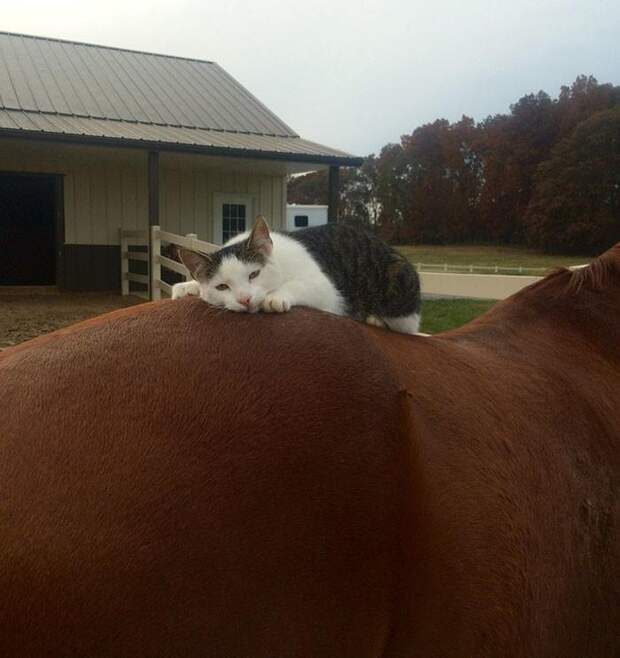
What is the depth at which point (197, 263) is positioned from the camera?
7.30 feet

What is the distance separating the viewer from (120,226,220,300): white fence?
33.0ft

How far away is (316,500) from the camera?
1.25 m

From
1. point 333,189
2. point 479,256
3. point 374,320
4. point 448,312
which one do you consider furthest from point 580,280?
point 479,256

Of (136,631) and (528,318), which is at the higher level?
(528,318)

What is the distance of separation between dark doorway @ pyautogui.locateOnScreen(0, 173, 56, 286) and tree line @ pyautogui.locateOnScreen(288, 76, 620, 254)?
24.7 ft

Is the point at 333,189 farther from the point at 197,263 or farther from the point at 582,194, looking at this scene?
the point at 197,263

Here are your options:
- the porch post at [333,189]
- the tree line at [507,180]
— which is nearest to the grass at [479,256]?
the tree line at [507,180]

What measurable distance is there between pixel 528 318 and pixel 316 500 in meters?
1.14

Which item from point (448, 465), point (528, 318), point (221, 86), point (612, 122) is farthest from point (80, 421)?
point (221, 86)

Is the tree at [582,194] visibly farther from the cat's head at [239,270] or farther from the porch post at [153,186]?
the cat's head at [239,270]

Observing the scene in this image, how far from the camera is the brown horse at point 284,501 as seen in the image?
3.62ft

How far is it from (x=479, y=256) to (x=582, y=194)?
5.46 metres

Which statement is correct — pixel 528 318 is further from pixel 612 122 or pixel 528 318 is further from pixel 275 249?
pixel 612 122

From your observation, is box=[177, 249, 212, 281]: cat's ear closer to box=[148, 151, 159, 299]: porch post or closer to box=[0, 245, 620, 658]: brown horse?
box=[0, 245, 620, 658]: brown horse
